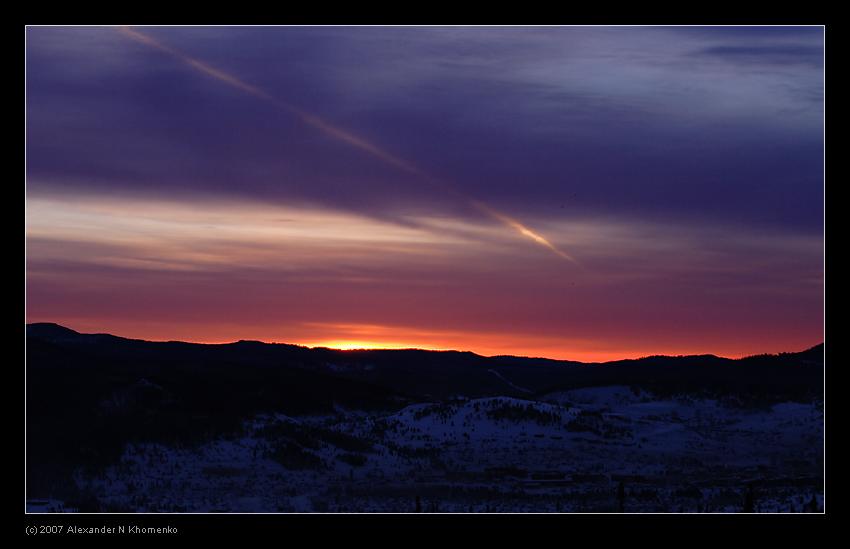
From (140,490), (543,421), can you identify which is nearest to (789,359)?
(543,421)

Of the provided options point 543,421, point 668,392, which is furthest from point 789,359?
point 543,421
